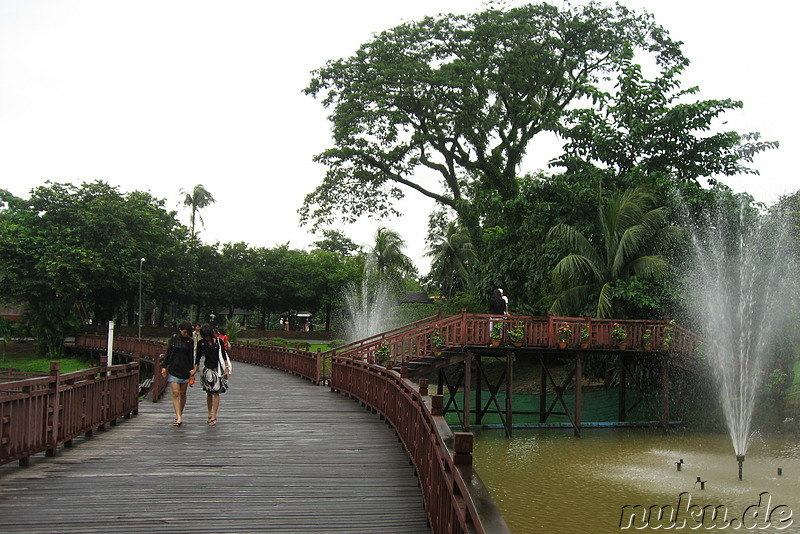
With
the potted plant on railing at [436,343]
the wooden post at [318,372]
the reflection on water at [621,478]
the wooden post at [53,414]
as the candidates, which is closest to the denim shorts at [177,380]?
the wooden post at [53,414]

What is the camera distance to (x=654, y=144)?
92.1 feet

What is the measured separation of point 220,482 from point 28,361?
4832cm

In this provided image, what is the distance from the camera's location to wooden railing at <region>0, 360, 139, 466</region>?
795 centimetres

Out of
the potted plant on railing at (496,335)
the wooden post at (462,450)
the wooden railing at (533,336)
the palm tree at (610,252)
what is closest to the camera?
the wooden post at (462,450)

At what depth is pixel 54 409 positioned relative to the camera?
916cm

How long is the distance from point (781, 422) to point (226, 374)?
743 inches

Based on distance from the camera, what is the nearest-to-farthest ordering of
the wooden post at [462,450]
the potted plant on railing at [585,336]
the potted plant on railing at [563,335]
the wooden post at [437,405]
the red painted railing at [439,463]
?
the red painted railing at [439,463] → the wooden post at [462,450] → the wooden post at [437,405] → the potted plant on railing at [563,335] → the potted plant on railing at [585,336]

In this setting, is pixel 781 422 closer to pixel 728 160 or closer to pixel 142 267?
pixel 728 160

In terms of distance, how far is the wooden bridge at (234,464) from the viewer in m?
6.32

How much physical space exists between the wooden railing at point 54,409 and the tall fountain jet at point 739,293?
58.8 ft

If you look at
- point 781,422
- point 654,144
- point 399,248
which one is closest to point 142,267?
point 399,248

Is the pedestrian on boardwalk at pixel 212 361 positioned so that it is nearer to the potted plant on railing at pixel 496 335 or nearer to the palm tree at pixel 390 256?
the potted plant on railing at pixel 496 335

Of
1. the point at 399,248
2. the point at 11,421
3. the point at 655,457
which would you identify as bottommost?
the point at 655,457

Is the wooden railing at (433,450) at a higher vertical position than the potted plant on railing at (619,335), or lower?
lower
